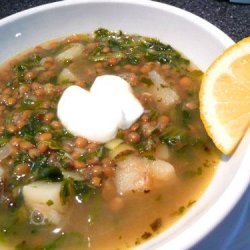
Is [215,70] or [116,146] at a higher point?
[215,70]

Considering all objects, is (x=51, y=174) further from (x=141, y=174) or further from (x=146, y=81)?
(x=146, y=81)

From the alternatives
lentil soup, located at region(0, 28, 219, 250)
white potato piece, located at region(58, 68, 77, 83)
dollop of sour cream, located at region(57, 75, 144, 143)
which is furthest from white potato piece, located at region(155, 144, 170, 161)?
white potato piece, located at region(58, 68, 77, 83)

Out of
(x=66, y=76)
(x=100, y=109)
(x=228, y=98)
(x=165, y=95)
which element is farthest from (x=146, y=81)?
(x=228, y=98)

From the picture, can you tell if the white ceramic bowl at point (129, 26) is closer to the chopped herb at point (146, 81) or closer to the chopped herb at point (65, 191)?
the chopped herb at point (146, 81)

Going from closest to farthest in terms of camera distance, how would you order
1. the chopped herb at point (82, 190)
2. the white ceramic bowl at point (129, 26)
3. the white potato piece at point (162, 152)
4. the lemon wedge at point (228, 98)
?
the lemon wedge at point (228, 98), the chopped herb at point (82, 190), the white potato piece at point (162, 152), the white ceramic bowl at point (129, 26)

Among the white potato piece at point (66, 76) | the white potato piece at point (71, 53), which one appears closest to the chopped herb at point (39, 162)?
the white potato piece at point (66, 76)

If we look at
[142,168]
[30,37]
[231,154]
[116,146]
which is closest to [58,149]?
[116,146]

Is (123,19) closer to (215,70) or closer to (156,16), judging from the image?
(156,16)
